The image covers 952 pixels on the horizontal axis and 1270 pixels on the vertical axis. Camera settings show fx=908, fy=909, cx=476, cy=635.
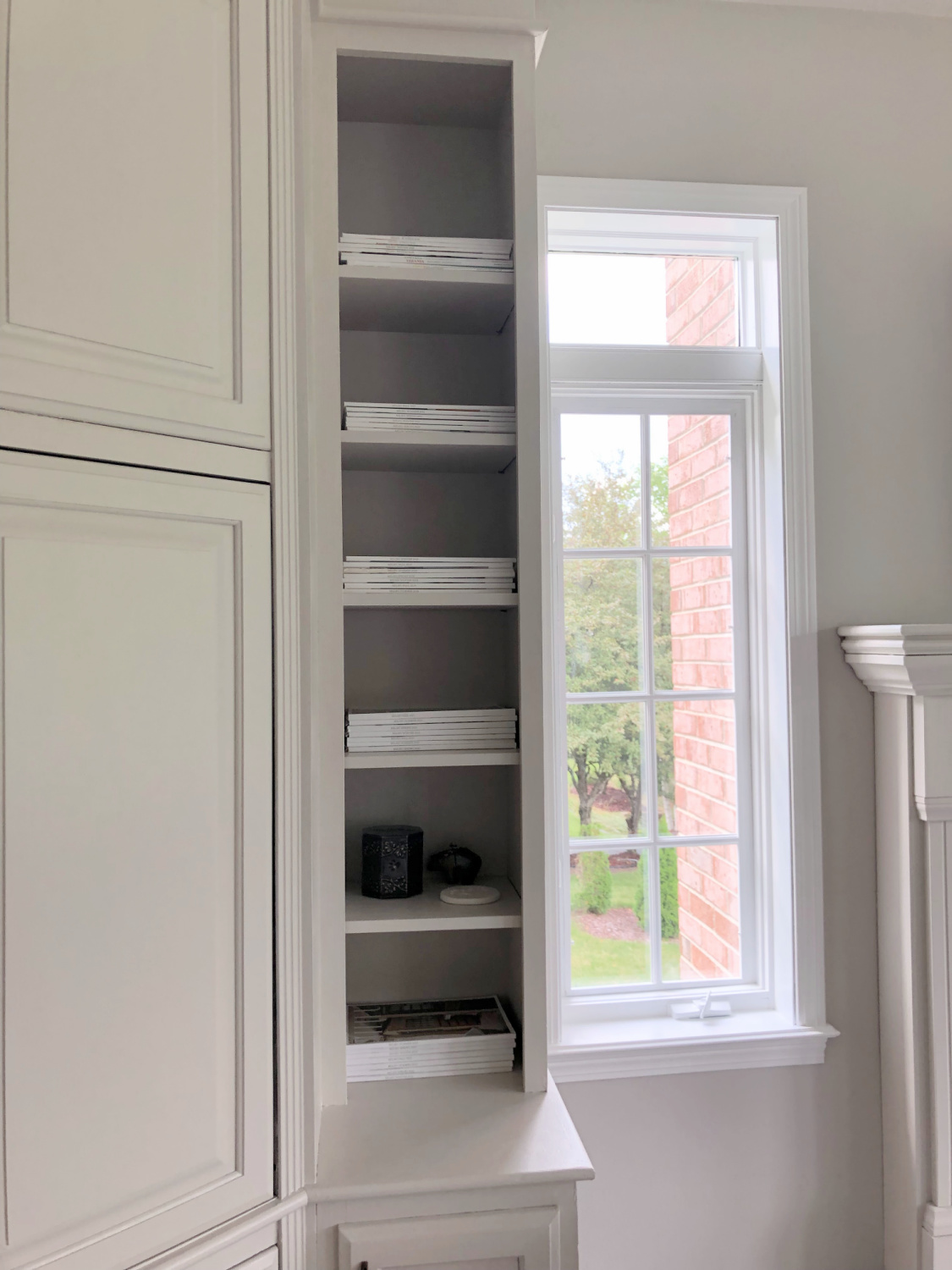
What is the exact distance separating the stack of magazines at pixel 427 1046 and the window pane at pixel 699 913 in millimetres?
585

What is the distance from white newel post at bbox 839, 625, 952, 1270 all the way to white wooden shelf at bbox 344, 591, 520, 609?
0.80 m

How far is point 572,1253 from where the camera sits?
4.25 feet

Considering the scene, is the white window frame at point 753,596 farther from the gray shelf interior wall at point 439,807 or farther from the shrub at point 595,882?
the gray shelf interior wall at point 439,807

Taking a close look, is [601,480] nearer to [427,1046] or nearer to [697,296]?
[697,296]

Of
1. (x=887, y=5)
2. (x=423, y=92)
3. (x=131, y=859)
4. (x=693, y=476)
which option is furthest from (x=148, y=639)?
(x=887, y=5)

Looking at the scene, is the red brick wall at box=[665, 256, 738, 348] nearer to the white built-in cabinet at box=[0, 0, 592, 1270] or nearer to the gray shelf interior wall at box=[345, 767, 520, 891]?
the white built-in cabinet at box=[0, 0, 592, 1270]

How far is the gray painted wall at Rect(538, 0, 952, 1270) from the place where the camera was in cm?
184

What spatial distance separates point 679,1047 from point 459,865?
669 millimetres

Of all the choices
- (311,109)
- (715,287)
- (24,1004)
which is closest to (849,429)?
(715,287)

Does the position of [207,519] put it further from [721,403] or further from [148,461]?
[721,403]

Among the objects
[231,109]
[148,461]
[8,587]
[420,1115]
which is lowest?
[420,1115]

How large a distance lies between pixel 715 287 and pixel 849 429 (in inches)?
17.0

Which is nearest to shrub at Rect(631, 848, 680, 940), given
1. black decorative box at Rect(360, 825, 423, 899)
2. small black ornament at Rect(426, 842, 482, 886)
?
small black ornament at Rect(426, 842, 482, 886)

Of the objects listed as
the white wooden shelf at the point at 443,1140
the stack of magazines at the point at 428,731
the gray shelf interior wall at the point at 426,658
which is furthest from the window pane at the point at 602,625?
the white wooden shelf at the point at 443,1140
